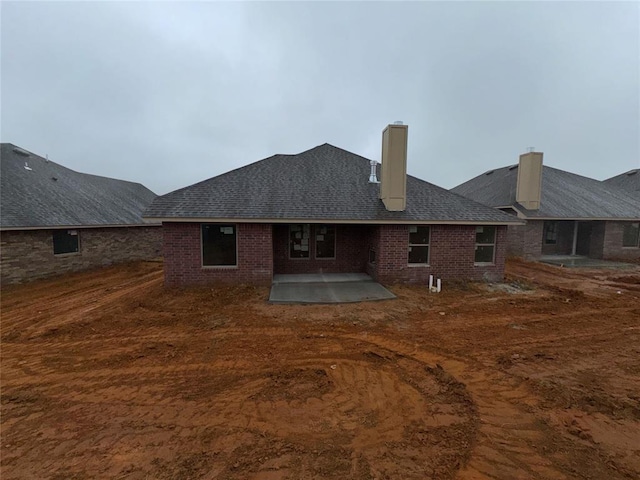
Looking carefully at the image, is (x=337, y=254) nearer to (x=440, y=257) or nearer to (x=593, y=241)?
(x=440, y=257)

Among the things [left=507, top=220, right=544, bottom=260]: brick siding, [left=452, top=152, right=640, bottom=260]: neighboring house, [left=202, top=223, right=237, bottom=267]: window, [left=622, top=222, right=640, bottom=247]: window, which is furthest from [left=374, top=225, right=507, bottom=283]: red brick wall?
[left=622, top=222, right=640, bottom=247]: window

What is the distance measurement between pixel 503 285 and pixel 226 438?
36.0ft

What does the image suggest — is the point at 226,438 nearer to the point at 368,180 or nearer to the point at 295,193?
the point at 295,193

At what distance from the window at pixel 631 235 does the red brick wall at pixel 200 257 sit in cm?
2132

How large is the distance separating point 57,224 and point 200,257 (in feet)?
25.2

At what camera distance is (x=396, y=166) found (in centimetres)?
1106

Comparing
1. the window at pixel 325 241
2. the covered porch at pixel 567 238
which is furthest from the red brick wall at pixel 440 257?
the covered porch at pixel 567 238

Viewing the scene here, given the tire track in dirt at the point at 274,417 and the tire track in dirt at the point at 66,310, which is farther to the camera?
the tire track in dirt at the point at 66,310

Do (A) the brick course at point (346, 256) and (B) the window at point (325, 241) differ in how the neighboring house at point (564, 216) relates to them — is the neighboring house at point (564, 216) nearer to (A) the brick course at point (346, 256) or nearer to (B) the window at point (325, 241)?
(A) the brick course at point (346, 256)

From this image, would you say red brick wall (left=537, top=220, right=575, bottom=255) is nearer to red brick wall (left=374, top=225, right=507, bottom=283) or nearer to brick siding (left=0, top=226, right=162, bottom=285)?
red brick wall (left=374, top=225, right=507, bottom=283)

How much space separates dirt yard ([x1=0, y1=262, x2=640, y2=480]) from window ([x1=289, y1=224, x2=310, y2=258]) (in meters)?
4.12

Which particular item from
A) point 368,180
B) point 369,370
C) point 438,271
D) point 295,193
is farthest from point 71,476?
point 368,180

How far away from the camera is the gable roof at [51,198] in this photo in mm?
12634

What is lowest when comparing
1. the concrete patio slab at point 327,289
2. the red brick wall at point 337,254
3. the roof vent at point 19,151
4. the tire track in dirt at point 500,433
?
the tire track in dirt at point 500,433
